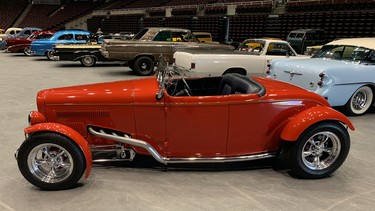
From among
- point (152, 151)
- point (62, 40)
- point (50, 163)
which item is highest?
point (62, 40)

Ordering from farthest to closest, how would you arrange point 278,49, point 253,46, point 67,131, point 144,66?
point 144,66
point 253,46
point 278,49
point 67,131

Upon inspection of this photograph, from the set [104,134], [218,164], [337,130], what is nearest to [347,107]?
[337,130]

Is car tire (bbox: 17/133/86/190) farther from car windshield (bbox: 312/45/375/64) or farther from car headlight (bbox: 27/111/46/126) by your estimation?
car windshield (bbox: 312/45/375/64)

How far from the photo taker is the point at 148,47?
11031mm

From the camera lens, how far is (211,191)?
3340 millimetres

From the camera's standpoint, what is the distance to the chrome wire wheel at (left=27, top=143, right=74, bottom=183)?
3.24 m

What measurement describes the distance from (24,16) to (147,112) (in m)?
35.8

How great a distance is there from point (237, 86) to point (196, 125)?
0.76 meters

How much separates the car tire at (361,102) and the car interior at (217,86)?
11.4 feet

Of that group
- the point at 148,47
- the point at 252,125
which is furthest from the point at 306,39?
the point at 252,125

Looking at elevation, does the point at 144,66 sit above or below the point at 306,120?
below

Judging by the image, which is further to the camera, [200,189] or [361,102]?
[361,102]

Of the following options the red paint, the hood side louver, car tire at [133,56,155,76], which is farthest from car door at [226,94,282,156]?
car tire at [133,56,155,76]

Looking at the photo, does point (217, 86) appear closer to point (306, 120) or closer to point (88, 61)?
point (306, 120)
